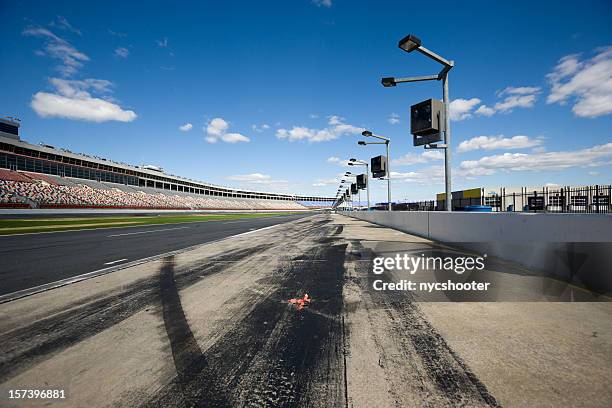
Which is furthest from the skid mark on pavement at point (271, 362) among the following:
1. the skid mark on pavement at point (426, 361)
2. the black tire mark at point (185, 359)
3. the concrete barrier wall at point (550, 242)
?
the concrete barrier wall at point (550, 242)

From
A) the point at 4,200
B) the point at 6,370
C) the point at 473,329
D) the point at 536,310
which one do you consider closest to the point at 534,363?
the point at 473,329

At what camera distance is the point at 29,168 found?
43.8 m

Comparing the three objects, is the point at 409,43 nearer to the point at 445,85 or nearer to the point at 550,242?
the point at 445,85

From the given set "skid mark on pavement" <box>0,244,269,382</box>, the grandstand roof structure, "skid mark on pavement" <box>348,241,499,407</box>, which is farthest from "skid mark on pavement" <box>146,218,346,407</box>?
the grandstand roof structure

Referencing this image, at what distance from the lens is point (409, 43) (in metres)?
7.11

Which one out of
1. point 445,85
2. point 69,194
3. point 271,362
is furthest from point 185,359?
point 69,194

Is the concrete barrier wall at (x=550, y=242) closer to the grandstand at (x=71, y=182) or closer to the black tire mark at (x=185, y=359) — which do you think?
the black tire mark at (x=185, y=359)

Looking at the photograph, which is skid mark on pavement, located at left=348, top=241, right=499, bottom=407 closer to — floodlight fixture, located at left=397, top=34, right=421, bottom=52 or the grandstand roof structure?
floodlight fixture, located at left=397, top=34, right=421, bottom=52

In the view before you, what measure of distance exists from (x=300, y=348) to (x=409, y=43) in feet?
25.2

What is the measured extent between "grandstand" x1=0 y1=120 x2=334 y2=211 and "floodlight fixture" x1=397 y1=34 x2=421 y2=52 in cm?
3803

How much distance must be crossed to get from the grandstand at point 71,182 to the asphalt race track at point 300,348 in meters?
36.3

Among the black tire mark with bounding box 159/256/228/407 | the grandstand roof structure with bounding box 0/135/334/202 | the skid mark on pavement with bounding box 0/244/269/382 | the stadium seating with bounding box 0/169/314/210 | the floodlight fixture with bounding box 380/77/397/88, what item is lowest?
the skid mark on pavement with bounding box 0/244/269/382

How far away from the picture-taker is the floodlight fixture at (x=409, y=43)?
700 cm

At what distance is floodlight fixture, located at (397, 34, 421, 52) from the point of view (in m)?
7.00
